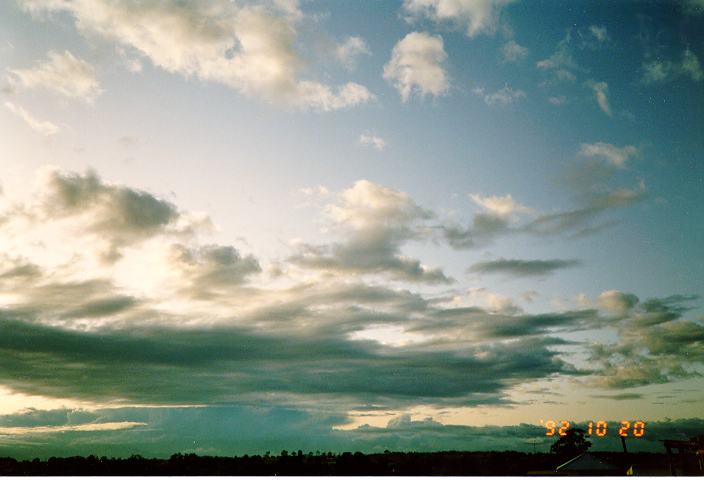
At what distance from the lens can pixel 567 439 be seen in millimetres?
81312

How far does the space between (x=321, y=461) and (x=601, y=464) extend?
97.9 feet

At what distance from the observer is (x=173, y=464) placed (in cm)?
5556

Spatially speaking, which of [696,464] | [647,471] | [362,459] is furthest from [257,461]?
[696,464]

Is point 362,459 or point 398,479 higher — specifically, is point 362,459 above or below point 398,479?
below

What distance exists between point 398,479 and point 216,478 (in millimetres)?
5283

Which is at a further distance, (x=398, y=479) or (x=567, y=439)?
(x=567, y=439)

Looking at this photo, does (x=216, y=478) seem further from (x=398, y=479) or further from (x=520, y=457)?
(x=520, y=457)

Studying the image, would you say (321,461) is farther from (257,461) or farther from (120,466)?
(120,466)

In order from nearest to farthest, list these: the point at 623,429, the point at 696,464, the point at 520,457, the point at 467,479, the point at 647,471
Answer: the point at 467,479 < the point at 696,464 < the point at 623,429 < the point at 647,471 < the point at 520,457

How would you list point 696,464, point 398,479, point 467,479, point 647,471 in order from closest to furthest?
1. point 467,479
2. point 398,479
3. point 696,464
4. point 647,471

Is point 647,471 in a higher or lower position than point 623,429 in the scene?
lower

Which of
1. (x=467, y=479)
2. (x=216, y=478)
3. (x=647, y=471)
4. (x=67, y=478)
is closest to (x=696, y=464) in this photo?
(x=647, y=471)

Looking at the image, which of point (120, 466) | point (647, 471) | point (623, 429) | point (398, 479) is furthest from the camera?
point (120, 466)

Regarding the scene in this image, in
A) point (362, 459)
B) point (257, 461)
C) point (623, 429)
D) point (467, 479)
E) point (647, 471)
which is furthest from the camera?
point (362, 459)
